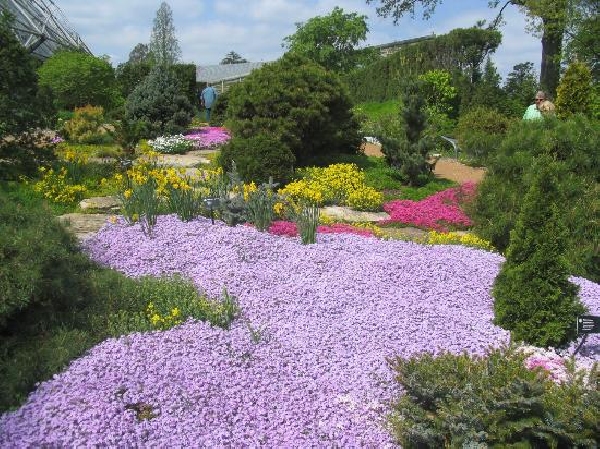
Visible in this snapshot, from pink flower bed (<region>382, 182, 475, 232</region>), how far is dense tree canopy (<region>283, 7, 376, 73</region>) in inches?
1486

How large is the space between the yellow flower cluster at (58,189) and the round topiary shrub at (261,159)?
2886 millimetres

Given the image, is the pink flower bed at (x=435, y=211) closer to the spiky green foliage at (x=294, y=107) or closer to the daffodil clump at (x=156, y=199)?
the spiky green foliage at (x=294, y=107)

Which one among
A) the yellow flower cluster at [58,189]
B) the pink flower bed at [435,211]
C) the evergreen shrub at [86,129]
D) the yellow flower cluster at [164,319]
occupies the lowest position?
the pink flower bed at [435,211]

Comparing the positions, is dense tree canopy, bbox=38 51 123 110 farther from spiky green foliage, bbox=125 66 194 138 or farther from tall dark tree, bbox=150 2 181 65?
tall dark tree, bbox=150 2 181 65

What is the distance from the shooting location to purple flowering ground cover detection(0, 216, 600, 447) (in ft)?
12.0

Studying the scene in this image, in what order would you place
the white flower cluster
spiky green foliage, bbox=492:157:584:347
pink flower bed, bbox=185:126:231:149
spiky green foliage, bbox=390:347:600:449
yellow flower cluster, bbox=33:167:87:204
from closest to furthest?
spiky green foliage, bbox=390:347:600:449 → spiky green foliage, bbox=492:157:584:347 → yellow flower cluster, bbox=33:167:87:204 → the white flower cluster → pink flower bed, bbox=185:126:231:149

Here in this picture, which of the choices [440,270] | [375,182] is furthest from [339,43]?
[440,270]

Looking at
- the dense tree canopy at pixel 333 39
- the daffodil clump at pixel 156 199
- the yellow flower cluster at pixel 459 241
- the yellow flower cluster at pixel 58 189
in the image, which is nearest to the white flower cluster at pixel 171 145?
the yellow flower cluster at pixel 58 189

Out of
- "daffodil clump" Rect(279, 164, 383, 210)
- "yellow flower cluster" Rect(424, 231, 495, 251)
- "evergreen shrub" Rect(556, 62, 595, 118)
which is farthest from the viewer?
"evergreen shrub" Rect(556, 62, 595, 118)

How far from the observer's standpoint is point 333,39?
158 feet

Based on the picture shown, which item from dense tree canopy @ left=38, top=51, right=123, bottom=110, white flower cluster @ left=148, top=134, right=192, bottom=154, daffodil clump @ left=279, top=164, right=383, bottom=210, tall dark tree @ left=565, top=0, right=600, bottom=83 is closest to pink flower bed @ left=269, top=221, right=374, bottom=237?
daffodil clump @ left=279, top=164, right=383, bottom=210

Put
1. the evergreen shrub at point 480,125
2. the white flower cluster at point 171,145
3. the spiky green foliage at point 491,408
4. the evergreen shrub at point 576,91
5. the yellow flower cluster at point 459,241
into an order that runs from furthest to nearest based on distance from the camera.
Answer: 1. the evergreen shrub at point 576,91
2. the evergreen shrub at point 480,125
3. the white flower cluster at point 171,145
4. the yellow flower cluster at point 459,241
5. the spiky green foliage at point 491,408

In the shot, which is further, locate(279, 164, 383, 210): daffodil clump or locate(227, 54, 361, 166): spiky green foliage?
locate(227, 54, 361, 166): spiky green foliage

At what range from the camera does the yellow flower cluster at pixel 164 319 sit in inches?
187
